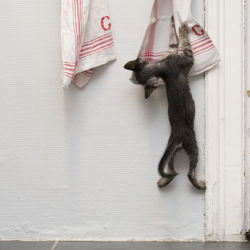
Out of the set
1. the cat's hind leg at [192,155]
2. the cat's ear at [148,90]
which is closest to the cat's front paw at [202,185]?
the cat's hind leg at [192,155]

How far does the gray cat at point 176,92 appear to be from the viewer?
0.84 meters

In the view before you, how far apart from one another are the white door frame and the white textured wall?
0.03m

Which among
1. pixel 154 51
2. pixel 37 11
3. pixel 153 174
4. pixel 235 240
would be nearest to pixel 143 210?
pixel 153 174

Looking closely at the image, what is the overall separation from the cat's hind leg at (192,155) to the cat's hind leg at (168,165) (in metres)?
0.02

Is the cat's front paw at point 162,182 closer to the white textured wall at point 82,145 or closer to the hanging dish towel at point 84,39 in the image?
the white textured wall at point 82,145

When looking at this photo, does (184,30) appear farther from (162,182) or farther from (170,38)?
(162,182)

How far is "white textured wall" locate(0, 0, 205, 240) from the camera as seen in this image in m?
0.89

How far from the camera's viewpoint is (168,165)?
2.89 feet

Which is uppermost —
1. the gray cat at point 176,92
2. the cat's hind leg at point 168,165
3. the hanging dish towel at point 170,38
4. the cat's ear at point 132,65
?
the hanging dish towel at point 170,38

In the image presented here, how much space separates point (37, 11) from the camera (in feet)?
2.93

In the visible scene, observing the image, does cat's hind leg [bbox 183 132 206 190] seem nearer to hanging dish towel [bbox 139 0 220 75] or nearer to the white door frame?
the white door frame

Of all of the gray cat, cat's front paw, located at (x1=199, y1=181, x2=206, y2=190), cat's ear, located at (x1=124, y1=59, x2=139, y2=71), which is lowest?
cat's front paw, located at (x1=199, y1=181, x2=206, y2=190)

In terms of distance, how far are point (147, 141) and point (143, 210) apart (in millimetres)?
161

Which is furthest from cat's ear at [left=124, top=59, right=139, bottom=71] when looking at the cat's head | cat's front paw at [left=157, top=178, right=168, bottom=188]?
cat's front paw at [left=157, top=178, right=168, bottom=188]
